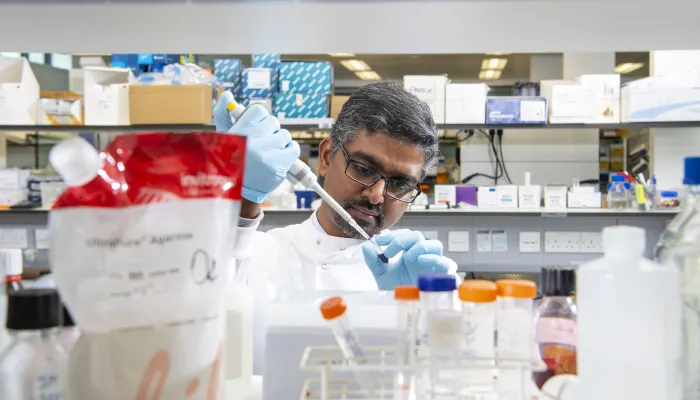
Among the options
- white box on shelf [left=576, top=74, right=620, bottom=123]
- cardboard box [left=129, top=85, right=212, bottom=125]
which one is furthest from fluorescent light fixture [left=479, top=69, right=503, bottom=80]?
cardboard box [left=129, top=85, right=212, bottom=125]

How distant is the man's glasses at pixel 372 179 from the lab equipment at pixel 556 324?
3.50 ft

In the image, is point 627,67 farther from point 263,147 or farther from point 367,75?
point 263,147

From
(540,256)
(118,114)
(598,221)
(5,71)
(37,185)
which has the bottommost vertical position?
(540,256)

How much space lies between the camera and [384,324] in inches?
25.8

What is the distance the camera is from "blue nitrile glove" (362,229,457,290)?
132 centimetres

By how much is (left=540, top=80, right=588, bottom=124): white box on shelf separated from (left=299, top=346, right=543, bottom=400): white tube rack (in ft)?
11.2

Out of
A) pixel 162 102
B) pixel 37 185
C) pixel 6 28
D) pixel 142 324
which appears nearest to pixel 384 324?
pixel 142 324

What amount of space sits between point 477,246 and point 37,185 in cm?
329

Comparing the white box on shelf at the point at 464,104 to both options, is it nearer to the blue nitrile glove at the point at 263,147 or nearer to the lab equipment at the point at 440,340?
the blue nitrile glove at the point at 263,147

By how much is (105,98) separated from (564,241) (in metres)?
3.42

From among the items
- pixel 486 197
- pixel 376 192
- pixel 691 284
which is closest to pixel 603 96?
pixel 486 197

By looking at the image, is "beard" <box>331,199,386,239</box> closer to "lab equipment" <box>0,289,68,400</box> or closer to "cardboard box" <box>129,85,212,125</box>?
"lab equipment" <box>0,289,68,400</box>

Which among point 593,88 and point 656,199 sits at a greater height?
point 593,88

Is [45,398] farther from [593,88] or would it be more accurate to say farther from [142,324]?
[593,88]
